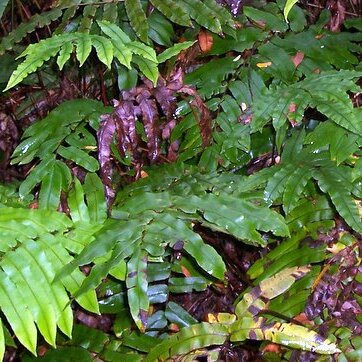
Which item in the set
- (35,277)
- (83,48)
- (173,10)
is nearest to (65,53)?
(83,48)

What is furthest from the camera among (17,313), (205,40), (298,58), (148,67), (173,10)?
(205,40)

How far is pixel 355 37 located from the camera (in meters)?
2.36

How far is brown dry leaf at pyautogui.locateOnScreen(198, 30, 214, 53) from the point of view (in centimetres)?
240

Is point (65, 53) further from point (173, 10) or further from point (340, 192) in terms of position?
point (340, 192)

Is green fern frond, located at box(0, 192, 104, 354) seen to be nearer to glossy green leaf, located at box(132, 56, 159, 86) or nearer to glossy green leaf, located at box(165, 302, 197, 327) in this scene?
glossy green leaf, located at box(165, 302, 197, 327)

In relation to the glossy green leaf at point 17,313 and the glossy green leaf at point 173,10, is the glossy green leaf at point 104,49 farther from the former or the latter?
the glossy green leaf at point 17,313

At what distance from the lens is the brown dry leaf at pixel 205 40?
2.40 meters

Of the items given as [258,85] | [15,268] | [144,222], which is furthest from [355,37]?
[15,268]

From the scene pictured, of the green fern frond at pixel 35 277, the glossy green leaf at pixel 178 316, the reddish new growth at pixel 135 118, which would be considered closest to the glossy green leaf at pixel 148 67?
the reddish new growth at pixel 135 118

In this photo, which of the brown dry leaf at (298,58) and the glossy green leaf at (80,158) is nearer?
the glossy green leaf at (80,158)

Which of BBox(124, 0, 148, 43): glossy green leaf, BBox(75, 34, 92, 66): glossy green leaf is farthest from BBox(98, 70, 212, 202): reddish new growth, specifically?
BBox(75, 34, 92, 66): glossy green leaf

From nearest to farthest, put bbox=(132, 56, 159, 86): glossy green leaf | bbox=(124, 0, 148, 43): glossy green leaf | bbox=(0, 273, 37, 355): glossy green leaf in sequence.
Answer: bbox=(0, 273, 37, 355): glossy green leaf
bbox=(132, 56, 159, 86): glossy green leaf
bbox=(124, 0, 148, 43): glossy green leaf

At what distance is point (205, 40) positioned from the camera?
7.94ft

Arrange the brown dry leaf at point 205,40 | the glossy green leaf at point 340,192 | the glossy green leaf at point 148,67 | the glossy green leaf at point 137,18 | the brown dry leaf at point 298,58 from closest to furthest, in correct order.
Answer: the glossy green leaf at point 340,192 < the glossy green leaf at point 148,67 < the glossy green leaf at point 137,18 < the brown dry leaf at point 298,58 < the brown dry leaf at point 205,40
